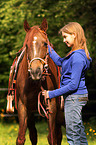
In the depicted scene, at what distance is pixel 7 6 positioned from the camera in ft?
31.3

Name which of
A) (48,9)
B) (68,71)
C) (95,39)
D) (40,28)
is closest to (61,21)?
(48,9)

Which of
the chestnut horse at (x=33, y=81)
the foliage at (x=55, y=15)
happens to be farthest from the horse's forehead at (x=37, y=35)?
the foliage at (x=55, y=15)

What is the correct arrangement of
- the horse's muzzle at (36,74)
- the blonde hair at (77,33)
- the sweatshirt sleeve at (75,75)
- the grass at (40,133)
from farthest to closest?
the grass at (40,133), the horse's muzzle at (36,74), the blonde hair at (77,33), the sweatshirt sleeve at (75,75)

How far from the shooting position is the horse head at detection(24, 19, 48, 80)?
13.6ft

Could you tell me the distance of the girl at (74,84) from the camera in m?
3.49

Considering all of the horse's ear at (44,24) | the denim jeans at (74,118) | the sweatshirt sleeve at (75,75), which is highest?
the horse's ear at (44,24)

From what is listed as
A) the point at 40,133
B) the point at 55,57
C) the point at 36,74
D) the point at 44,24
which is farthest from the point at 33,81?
the point at 40,133

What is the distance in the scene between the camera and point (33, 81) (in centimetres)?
482

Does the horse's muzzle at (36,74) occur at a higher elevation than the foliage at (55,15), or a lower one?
lower

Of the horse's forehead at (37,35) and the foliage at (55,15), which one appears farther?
the foliage at (55,15)

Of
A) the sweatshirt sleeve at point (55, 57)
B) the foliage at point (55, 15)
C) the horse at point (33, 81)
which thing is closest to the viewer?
the sweatshirt sleeve at point (55, 57)

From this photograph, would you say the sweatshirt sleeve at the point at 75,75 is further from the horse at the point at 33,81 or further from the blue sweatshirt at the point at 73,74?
the horse at the point at 33,81

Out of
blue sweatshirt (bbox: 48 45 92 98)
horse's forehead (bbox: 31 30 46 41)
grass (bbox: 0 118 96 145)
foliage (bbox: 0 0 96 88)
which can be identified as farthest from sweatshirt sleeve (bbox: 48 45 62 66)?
foliage (bbox: 0 0 96 88)

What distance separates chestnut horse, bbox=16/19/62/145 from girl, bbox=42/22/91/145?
0.74 metres
